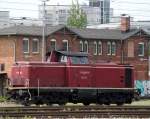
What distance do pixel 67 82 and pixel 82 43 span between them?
1584 inches

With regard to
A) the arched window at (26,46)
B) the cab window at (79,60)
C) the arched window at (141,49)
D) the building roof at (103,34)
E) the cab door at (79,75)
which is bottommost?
the arched window at (141,49)

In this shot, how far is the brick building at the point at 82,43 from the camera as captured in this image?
70.2m

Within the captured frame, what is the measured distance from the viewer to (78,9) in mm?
100562

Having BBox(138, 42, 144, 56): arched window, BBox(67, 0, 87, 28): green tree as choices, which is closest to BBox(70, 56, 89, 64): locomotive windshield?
BBox(138, 42, 144, 56): arched window

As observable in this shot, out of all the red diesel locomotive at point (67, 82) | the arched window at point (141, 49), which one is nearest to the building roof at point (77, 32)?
the arched window at point (141, 49)

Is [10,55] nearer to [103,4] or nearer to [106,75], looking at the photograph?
[106,75]

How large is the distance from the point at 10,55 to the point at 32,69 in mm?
37176

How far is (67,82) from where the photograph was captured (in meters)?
34.4

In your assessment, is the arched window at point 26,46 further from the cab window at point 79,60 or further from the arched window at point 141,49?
Result: the cab window at point 79,60

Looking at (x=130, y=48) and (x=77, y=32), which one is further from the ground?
(x=77, y=32)

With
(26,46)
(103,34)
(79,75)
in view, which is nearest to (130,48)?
(103,34)

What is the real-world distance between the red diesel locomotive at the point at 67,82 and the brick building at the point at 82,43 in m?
30.3

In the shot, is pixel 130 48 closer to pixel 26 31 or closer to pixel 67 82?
pixel 26 31

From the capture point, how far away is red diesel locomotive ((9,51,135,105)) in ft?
111
